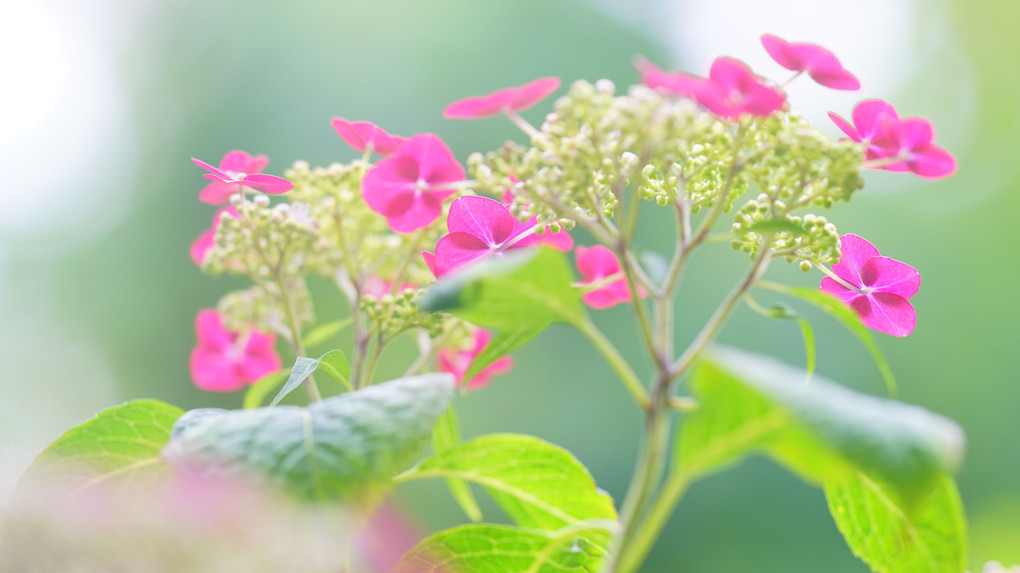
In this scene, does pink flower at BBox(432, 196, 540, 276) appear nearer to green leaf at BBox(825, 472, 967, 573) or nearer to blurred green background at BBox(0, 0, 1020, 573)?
green leaf at BBox(825, 472, 967, 573)

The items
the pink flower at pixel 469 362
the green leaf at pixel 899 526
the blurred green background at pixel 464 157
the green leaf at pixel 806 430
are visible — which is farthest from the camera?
the blurred green background at pixel 464 157

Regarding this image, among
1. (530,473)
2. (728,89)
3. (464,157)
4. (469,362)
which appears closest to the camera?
(728,89)

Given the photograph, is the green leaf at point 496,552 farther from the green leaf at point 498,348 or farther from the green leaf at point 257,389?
the green leaf at point 257,389

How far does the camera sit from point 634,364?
4172 millimetres

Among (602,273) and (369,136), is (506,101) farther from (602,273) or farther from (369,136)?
(602,273)

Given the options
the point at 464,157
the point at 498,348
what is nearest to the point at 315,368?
the point at 498,348

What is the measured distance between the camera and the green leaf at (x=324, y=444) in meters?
0.28

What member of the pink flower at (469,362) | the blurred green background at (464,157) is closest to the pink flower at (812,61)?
the pink flower at (469,362)

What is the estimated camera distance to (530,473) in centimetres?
45

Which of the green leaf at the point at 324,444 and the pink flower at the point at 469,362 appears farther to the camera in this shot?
the pink flower at the point at 469,362

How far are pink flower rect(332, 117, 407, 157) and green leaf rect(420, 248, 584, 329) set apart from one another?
0.23 meters

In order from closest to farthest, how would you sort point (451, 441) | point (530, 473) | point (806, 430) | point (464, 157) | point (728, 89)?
1. point (806, 430)
2. point (728, 89)
3. point (530, 473)
4. point (451, 441)
5. point (464, 157)

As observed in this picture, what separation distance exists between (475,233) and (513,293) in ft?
0.47

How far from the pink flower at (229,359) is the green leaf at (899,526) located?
588mm
